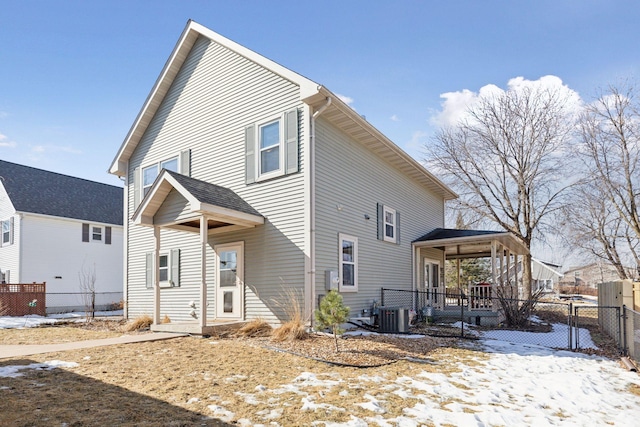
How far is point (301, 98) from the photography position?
10.1 m

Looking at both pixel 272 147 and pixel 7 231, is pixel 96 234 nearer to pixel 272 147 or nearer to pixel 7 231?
pixel 7 231

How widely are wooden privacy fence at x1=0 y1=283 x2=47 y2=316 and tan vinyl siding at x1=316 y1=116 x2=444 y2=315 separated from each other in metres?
15.0

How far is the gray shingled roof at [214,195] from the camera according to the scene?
9.56 metres

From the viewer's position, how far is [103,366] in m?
6.35

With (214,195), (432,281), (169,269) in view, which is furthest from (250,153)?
(432,281)

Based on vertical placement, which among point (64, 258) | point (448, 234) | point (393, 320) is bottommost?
point (393, 320)

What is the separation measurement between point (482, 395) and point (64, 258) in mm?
21814

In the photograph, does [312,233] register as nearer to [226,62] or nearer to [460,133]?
[226,62]

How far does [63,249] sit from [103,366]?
707 inches

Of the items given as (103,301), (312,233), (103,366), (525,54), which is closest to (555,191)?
(525,54)

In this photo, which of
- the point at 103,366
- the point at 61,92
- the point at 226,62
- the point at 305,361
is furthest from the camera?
the point at 61,92

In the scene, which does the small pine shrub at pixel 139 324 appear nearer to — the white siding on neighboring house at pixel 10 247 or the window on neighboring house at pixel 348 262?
the window on neighboring house at pixel 348 262

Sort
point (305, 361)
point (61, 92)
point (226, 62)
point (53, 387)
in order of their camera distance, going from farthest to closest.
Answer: point (61, 92)
point (226, 62)
point (305, 361)
point (53, 387)

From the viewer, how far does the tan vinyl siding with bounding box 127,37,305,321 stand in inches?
405
